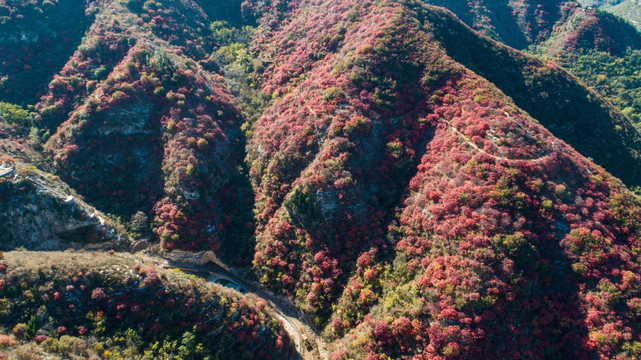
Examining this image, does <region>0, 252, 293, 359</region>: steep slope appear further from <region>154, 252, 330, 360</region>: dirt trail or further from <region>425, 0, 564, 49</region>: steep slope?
<region>425, 0, 564, 49</region>: steep slope

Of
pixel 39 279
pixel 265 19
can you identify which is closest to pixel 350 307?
pixel 39 279

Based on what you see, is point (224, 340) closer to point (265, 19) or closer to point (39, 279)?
point (39, 279)

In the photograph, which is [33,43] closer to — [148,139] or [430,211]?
[148,139]

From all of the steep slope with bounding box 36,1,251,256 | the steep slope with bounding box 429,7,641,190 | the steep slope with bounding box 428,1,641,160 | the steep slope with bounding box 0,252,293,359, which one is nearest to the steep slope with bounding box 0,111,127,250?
the steep slope with bounding box 36,1,251,256

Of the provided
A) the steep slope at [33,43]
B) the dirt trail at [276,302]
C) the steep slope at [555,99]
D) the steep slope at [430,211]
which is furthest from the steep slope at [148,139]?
the steep slope at [555,99]

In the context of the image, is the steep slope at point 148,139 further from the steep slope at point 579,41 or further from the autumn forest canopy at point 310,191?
the steep slope at point 579,41

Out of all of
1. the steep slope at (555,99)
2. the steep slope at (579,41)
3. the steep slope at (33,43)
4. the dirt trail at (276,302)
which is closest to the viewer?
the dirt trail at (276,302)
